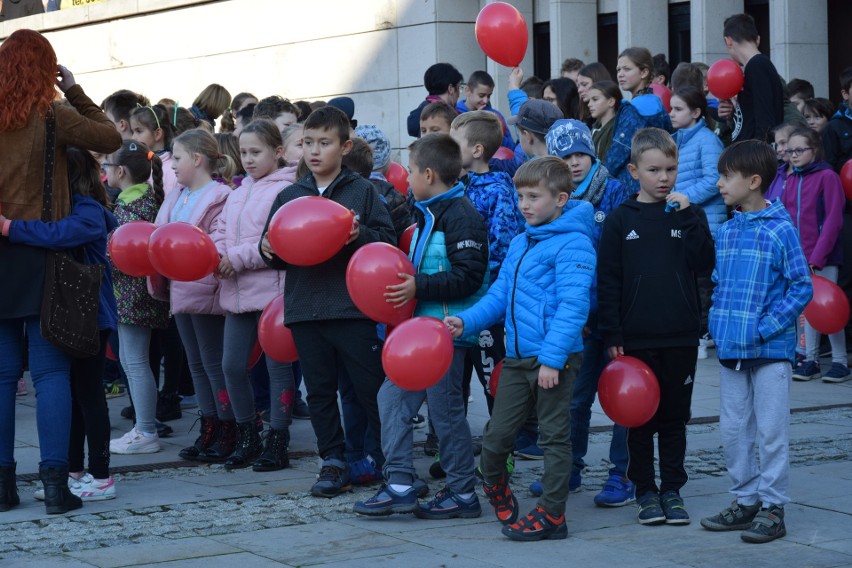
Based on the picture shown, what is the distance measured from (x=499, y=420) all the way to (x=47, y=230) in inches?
92.9

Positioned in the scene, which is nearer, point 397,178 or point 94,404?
point 94,404

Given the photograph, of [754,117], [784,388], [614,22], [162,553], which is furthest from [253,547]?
[614,22]

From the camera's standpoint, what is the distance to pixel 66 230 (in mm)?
6402

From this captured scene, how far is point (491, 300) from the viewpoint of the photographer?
19.9ft

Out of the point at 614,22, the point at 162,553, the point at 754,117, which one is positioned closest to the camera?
→ the point at 162,553

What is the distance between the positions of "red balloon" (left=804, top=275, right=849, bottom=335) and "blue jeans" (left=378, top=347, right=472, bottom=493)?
12.7 feet

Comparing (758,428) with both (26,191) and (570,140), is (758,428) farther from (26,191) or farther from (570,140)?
(26,191)

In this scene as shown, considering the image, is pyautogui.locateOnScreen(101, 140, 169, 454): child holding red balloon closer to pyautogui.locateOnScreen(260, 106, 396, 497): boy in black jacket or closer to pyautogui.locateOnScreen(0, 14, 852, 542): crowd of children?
pyautogui.locateOnScreen(0, 14, 852, 542): crowd of children

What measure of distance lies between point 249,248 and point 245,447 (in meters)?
1.15

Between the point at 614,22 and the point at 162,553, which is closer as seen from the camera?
the point at 162,553

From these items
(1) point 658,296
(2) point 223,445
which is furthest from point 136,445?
(1) point 658,296

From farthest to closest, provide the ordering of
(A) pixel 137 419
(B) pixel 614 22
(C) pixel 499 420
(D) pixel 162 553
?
(B) pixel 614 22 < (A) pixel 137 419 < (C) pixel 499 420 < (D) pixel 162 553

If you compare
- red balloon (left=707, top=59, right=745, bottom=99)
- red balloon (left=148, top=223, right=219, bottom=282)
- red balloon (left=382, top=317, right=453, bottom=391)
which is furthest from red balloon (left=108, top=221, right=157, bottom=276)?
red balloon (left=707, top=59, right=745, bottom=99)

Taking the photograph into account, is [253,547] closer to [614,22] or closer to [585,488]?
[585,488]
